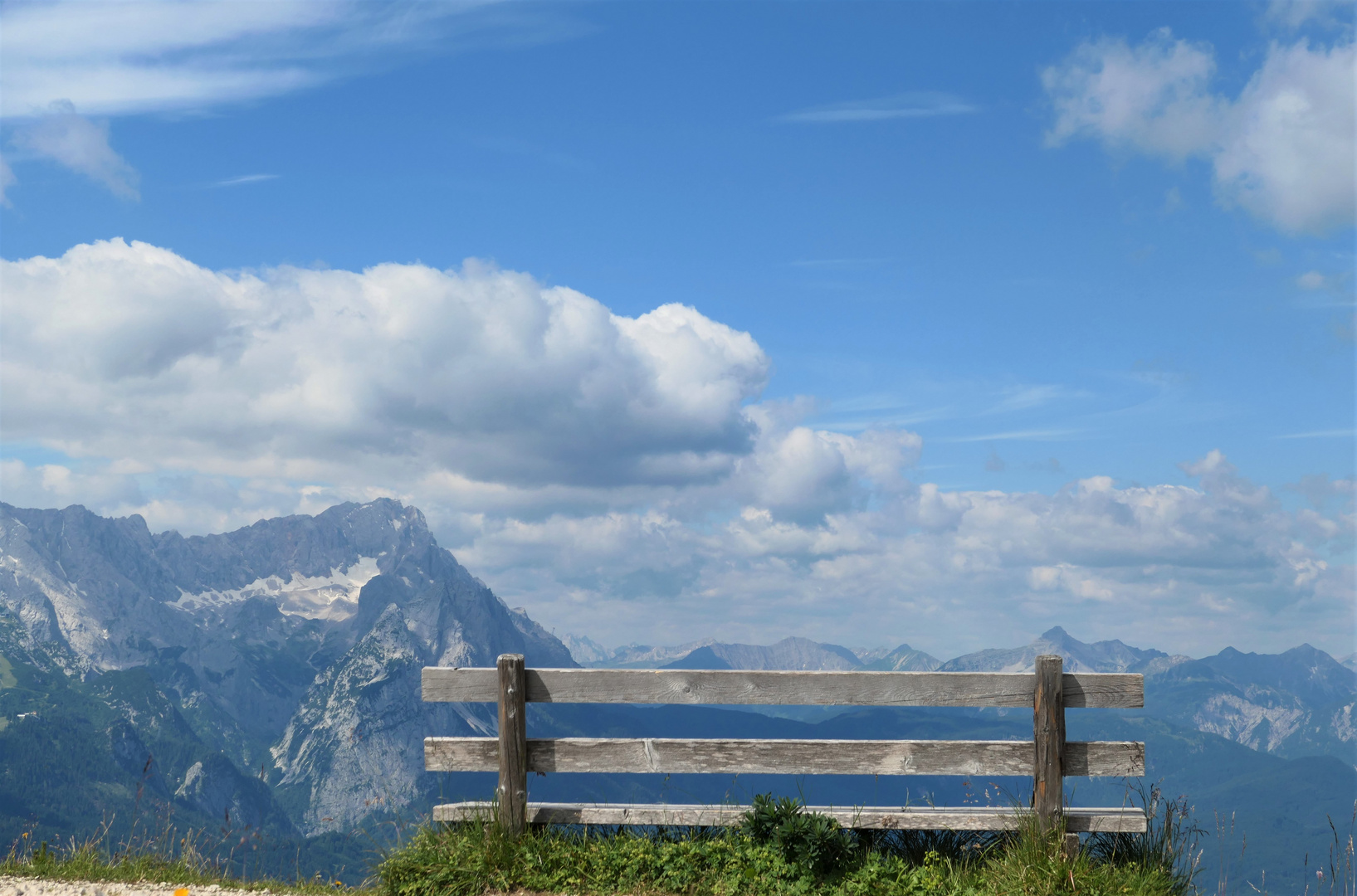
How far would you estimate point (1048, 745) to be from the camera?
8.84 metres

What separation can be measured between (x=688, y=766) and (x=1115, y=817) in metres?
3.93

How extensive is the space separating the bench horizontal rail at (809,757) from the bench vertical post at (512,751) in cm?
14

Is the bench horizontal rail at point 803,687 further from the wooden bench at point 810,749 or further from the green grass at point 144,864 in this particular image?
the green grass at point 144,864

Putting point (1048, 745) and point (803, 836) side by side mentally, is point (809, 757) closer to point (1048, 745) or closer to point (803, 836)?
point (803, 836)

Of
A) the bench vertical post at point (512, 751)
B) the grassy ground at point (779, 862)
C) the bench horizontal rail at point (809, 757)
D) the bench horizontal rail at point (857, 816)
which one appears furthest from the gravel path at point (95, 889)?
the bench vertical post at point (512, 751)

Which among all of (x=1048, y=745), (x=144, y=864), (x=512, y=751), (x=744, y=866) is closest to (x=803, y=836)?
(x=744, y=866)

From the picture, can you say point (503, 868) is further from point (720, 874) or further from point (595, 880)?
point (720, 874)

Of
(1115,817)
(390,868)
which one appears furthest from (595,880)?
(1115,817)

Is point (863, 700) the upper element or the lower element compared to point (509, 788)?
upper

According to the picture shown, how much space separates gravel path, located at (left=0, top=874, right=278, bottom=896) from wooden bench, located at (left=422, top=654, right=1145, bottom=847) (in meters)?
2.65

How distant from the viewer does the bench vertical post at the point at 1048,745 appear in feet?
28.8

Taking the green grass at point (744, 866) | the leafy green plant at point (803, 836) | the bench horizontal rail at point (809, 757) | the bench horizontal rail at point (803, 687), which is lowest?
the green grass at point (744, 866)

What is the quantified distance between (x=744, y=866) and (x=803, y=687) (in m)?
1.63

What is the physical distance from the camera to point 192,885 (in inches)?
400
